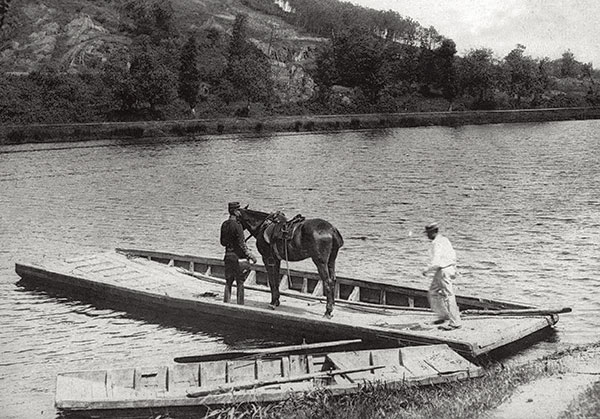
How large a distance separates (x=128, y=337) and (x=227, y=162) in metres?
50.5

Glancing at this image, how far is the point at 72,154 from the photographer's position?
258 feet

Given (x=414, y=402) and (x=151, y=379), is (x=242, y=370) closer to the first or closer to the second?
(x=151, y=379)

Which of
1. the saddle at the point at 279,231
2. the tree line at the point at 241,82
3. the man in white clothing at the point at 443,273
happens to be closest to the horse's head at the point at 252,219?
the saddle at the point at 279,231

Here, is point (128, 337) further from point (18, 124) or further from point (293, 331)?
point (18, 124)

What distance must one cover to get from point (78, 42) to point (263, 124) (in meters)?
64.0

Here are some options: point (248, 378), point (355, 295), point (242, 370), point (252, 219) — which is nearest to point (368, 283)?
point (355, 295)

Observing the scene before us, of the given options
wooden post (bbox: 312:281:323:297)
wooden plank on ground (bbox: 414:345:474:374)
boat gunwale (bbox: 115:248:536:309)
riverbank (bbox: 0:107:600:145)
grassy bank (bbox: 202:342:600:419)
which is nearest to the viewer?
grassy bank (bbox: 202:342:600:419)

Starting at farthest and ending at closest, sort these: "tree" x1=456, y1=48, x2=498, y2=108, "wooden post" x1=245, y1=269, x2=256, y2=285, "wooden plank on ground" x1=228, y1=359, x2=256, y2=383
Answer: "tree" x1=456, y1=48, x2=498, y2=108 < "wooden post" x1=245, y1=269, x2=256, y2=285 < "wooden plank on ground" x1=228, y1=359, x2=256, y2=383

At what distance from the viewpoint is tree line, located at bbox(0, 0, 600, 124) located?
11025cm

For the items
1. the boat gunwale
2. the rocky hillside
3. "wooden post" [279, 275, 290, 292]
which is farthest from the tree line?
"wooden post" [279, 275, 290, 292]

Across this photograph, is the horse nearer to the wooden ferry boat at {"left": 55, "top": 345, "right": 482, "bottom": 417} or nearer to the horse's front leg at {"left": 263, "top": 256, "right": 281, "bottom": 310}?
the horse's front leg at {"left": 263, "top": 256, "right": 281, "bottom": 310}

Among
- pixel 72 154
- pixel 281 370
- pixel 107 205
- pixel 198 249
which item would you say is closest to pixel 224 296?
pixel 281 370

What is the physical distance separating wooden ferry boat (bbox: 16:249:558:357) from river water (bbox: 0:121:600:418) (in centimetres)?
61

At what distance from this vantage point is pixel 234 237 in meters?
18.5
